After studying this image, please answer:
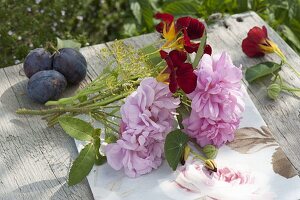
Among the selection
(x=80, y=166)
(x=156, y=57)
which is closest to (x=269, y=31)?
(x=156, y=57)

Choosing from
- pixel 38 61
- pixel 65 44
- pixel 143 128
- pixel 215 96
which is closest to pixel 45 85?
pixel 38 61

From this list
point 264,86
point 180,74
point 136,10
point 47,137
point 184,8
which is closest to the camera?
point 180,74

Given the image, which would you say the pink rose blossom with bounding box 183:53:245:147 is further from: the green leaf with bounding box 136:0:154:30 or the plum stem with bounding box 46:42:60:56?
the green leaf with bounding box 136:0:154:30

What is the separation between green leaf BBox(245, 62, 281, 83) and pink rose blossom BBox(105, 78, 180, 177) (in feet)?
1.35

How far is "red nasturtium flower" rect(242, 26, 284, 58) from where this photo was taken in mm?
1825

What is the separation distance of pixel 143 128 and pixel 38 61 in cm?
47

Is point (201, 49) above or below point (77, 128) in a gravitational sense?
above

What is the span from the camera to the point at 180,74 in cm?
138

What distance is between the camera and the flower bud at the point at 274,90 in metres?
1.73

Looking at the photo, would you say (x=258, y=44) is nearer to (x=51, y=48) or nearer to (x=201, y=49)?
(x=201, y=49)

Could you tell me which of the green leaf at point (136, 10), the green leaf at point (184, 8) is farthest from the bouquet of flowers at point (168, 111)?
the green leaf at point (136, 10)

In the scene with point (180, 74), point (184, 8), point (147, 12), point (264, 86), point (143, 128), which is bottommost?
point (147, 12)

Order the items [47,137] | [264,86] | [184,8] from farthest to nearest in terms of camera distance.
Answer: [184,8], [264,86], [47,137]

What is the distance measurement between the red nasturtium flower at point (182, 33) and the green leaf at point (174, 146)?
0.66ft
